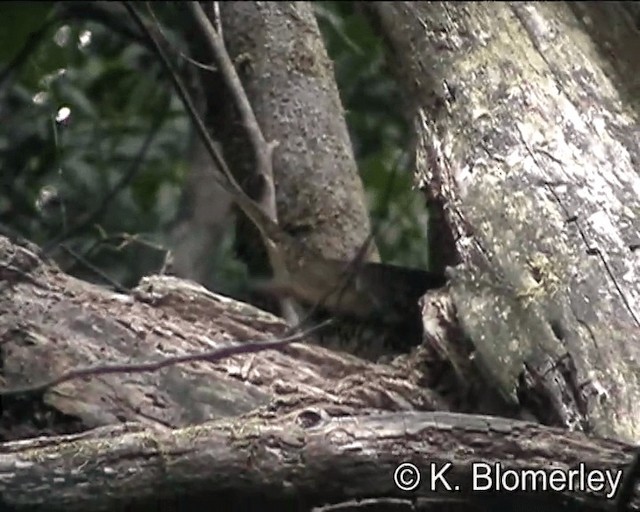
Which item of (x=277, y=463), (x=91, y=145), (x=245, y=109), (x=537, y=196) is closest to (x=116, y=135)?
(x=91, y=145)

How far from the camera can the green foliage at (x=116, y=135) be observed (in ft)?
6.31

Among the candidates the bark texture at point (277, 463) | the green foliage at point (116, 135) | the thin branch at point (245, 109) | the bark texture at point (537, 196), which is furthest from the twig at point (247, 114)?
the bark texture at point (277, 463)

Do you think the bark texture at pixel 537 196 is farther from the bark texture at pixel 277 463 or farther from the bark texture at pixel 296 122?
the bark texture at pixel 296 122

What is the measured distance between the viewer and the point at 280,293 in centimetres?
157

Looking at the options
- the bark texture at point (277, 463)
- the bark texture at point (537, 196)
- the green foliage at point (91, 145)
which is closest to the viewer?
the bark texture at point (277, 463)

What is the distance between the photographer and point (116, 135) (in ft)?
7.50

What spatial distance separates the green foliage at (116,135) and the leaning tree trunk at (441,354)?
0.48 m

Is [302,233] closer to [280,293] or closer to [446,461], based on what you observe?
[280,293]

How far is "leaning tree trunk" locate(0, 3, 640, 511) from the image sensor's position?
884 millimetres

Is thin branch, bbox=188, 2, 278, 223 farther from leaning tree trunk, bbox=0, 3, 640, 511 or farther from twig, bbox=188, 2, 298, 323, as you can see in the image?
leaning tree trunk, bbox=0, 3, 640, 511

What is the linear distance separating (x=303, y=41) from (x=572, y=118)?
2.93 feet

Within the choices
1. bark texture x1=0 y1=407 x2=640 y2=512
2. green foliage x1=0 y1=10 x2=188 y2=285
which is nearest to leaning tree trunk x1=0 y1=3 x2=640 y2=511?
bark texture x1=0 y1=407 x2=640 y2=512

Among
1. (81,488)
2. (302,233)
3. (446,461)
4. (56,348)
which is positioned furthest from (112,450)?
(302,233)

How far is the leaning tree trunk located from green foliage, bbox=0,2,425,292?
19.0 inches
